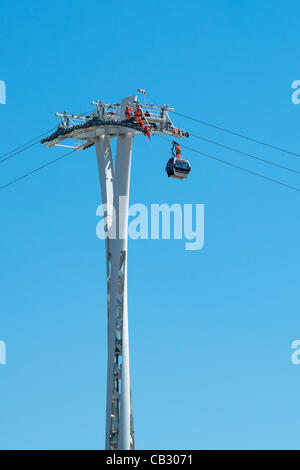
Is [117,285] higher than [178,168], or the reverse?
[178,168]

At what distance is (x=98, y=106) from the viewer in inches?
4813

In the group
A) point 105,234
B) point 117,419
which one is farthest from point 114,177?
point 117,419

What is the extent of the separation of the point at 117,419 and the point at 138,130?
78.0 ft

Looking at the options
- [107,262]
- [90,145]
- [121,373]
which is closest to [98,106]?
[90,145]

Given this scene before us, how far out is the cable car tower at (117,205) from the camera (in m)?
116

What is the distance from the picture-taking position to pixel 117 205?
119250mm

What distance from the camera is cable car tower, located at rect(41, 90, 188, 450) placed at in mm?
116062

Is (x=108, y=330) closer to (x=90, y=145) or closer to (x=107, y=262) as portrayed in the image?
(x=107, y=262)
